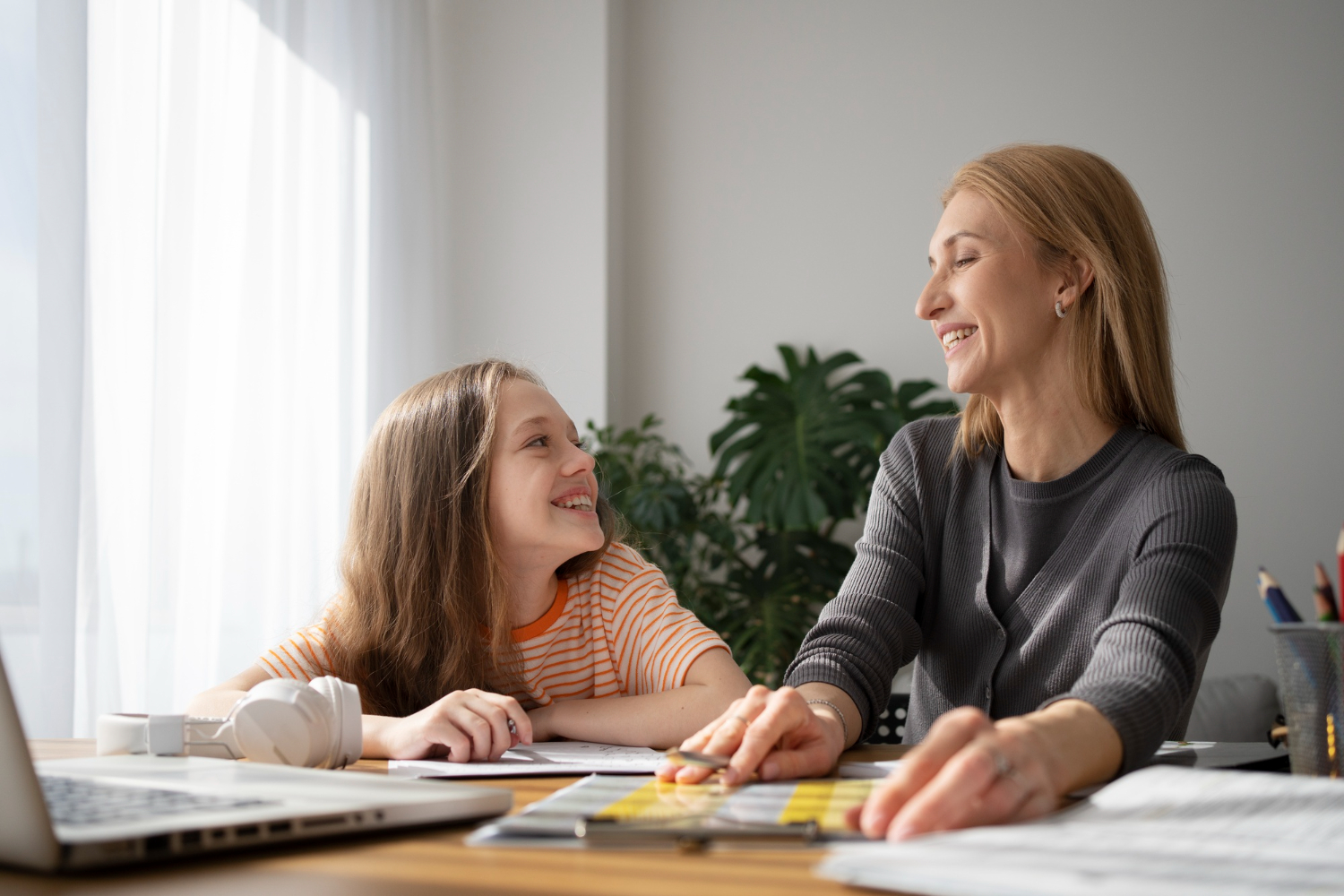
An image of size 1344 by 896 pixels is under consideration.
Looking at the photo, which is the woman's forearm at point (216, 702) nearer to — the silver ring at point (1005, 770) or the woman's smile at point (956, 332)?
the silver ring at point (1005, 770)

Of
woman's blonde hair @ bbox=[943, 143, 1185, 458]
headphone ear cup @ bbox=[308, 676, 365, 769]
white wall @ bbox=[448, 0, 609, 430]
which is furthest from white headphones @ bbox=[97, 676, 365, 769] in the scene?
white wall @ bbox=[448, 0, 609, 430]

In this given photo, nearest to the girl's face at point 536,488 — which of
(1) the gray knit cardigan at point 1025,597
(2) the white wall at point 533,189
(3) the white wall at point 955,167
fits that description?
(1) the gray knit cardigan at point 1025,597

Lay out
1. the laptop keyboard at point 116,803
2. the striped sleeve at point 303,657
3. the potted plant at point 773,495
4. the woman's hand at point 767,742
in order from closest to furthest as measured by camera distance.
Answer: the laptop keyboard at point 116,803
the woman's hand at point 767,742
the striped sleeve at point 303,657
the potted plant at point 773,495

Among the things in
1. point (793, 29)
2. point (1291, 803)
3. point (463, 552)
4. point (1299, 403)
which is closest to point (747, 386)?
point (793, 29)

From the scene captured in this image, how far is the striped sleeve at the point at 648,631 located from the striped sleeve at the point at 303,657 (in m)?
0.37

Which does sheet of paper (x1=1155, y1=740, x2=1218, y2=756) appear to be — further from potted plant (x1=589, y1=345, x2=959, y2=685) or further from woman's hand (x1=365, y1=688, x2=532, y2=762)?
potted plant (x1=589, y1=345, x2=959, y2=685)

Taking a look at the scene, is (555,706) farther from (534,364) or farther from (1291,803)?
(534,364)

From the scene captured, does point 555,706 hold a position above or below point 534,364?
below

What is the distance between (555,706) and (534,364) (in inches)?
95.2

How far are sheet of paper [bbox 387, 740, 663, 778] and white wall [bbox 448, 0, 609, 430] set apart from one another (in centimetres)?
249

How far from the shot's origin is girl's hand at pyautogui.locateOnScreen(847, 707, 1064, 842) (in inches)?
23.0

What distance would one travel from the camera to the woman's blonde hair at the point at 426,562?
1.34 meters

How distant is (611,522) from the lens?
1618 mm

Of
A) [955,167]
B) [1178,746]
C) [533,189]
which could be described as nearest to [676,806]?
[1178,746]
